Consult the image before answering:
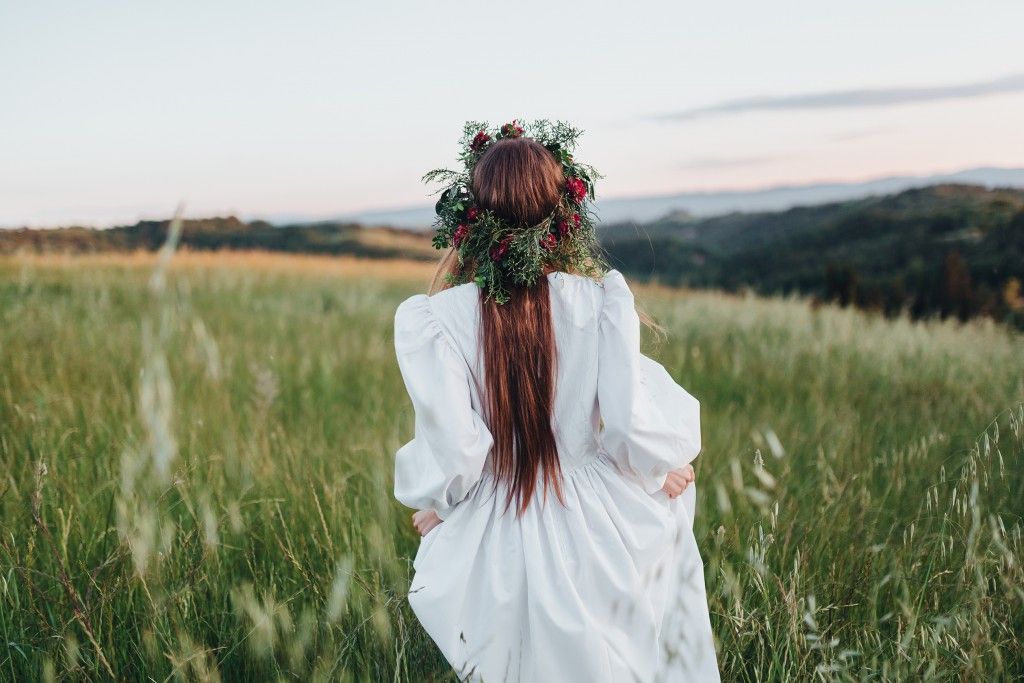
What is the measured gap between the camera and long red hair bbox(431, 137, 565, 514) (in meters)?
1.87

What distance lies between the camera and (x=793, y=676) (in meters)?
1.88

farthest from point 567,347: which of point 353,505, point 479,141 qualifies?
point 353,505

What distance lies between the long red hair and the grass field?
0.43 meters

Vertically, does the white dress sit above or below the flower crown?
below

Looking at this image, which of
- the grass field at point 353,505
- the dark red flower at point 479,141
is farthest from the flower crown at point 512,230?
the grass field at point 353,505

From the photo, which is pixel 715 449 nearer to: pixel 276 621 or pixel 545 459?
pixel 545 459

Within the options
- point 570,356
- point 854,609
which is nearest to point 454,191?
point 570,356

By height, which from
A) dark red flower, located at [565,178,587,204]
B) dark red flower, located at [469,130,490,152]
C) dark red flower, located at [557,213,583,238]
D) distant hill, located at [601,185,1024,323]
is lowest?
distant hill, located at [601,185,1024,323]

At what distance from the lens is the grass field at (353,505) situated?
1758mm

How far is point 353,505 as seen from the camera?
2840mm

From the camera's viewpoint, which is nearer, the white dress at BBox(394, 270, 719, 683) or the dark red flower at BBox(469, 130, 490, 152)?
the white dress at BBox(394, 270, 719, 683)

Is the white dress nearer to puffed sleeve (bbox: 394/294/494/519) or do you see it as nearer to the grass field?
puffed sleeve (bbox: 394/294/494/519)

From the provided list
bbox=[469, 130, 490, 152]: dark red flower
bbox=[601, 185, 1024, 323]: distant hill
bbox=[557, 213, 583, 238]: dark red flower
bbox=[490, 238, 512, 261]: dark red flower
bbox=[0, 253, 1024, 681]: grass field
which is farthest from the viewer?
bbox=[601, 185, 1024, 323]: distant hill

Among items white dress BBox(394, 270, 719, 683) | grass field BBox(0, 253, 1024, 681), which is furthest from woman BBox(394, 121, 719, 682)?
grass field BBox(0, 253, 1024, 681)
